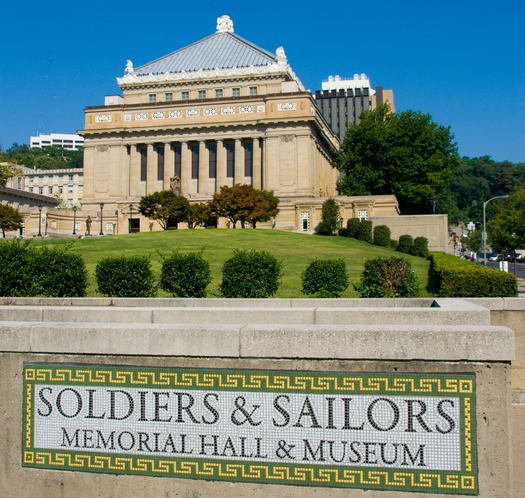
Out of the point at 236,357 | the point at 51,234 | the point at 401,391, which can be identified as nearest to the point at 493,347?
the point at 401,391

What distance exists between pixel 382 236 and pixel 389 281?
35107mm

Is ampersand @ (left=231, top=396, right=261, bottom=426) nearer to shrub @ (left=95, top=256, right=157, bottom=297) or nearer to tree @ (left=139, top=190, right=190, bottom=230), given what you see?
shrub @ (left=95, top=256, right=157, bottom=297)

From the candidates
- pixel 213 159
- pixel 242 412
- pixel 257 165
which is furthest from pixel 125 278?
pixel 213 159

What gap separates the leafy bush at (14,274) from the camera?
57.5ft

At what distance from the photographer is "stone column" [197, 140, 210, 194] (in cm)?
8132

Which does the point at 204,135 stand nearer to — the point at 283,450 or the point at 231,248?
the point at 231,248

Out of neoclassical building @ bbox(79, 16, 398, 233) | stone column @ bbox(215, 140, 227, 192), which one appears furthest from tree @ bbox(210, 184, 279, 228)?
stone column @ bbox(215, 140, 227, 192)

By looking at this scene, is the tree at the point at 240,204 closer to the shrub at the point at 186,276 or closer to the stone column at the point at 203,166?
the stone column at the point at 203,166

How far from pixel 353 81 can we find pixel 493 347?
167028mm

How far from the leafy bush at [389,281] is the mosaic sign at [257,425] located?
12953mm

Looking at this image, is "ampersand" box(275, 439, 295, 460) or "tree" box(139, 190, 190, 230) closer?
"ampersand" box(275, 439, 295, 460)

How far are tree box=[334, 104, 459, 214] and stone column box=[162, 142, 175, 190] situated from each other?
23.6 metres

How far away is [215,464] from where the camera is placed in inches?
200

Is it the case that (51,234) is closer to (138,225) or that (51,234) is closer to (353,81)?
(138,225)
